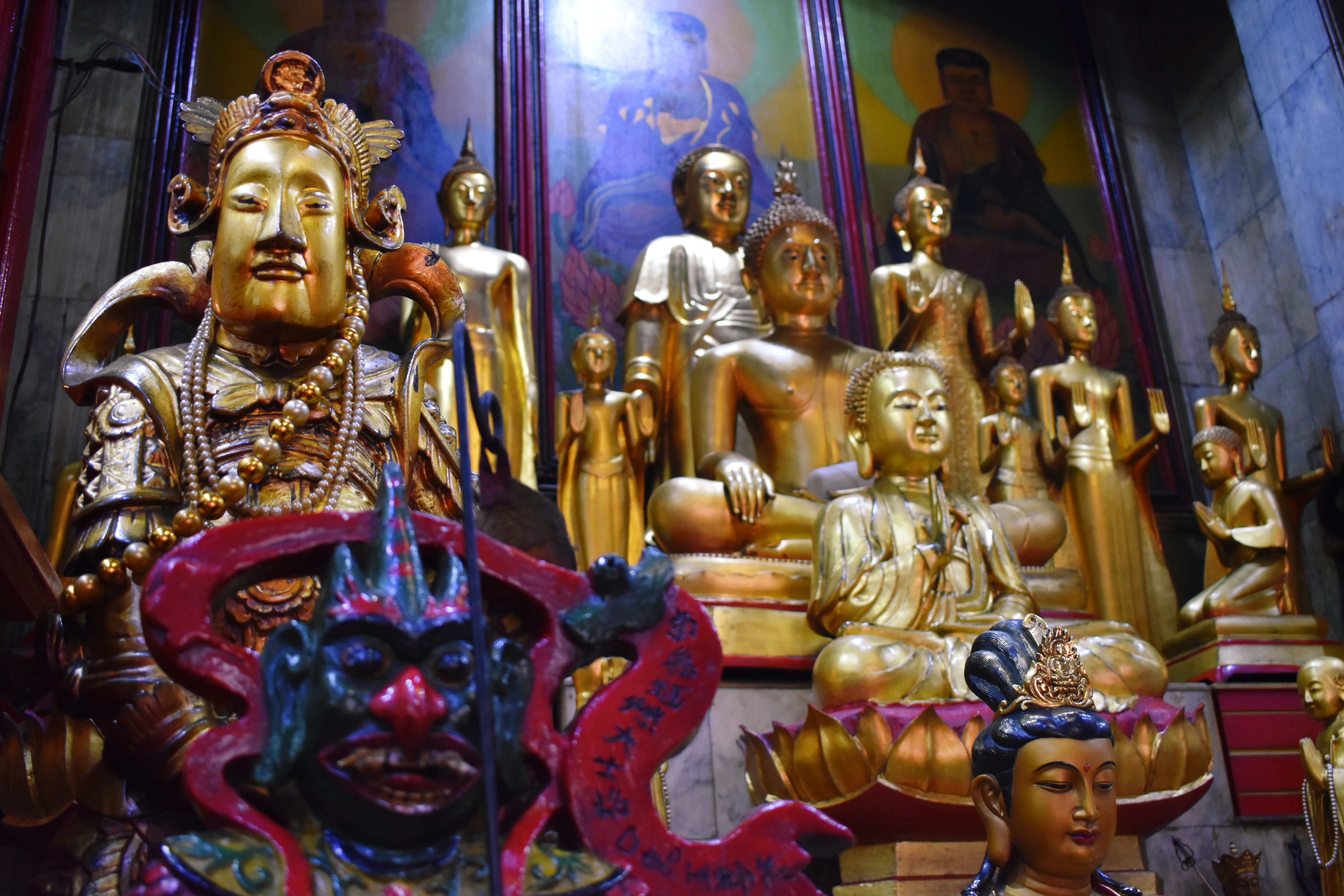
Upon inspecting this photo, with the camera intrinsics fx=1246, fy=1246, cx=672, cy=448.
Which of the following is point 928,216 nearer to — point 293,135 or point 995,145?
point 995,145

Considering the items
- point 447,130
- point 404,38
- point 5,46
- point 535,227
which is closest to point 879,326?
point 535,227

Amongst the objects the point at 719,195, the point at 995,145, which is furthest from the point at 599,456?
Result: the point at 995,145

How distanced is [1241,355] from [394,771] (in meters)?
4.42

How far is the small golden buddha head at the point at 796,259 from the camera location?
4.10 meters

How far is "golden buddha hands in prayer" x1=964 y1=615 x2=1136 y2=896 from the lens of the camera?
1526 mm

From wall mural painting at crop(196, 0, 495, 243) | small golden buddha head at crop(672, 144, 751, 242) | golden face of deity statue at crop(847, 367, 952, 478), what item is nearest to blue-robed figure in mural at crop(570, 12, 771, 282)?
small golden buddha head at crop(672, 144, 751, 242)

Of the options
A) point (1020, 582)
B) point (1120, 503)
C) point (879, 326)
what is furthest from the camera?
point (879, 326)

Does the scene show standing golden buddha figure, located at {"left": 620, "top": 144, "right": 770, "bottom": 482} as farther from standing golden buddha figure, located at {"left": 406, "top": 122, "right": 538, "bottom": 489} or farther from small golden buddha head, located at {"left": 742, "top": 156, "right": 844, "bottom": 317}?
standing golden buddha figure, located at {"left": 406, "top": 122, "right": 538, "bottom": 489}

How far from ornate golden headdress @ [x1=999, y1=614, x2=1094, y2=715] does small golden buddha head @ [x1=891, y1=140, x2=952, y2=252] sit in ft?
10.9

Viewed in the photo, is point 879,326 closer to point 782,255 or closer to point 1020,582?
point 782,255

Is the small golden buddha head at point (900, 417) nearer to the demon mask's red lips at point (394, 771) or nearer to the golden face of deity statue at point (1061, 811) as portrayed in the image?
the golden face of deity statue at point (1061, 811)

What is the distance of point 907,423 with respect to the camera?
3041 mm

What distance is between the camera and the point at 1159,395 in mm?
4469

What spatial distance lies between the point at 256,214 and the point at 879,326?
3433mm
